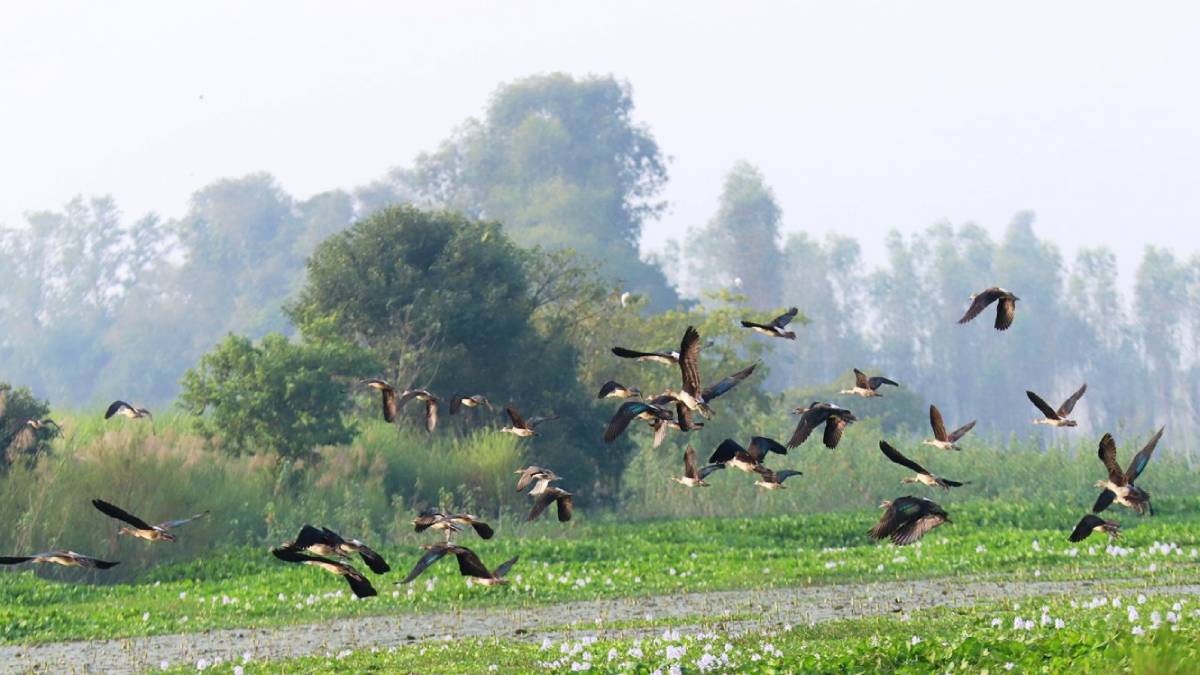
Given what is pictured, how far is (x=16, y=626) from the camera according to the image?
16625 mm

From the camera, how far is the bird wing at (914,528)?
38.4 ft

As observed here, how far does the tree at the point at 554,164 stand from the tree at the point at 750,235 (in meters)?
8.22

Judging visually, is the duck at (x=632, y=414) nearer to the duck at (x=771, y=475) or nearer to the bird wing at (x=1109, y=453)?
the duck at (x=771, y=475)

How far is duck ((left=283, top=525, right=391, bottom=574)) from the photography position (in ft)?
28.6

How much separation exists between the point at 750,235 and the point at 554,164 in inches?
644

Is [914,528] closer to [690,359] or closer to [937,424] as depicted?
[937,424]

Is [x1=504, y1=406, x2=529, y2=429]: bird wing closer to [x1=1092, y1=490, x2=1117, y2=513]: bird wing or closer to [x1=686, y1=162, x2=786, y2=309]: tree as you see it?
[x1=1092, y1=490, x2=1117, y2=513]: bird wing

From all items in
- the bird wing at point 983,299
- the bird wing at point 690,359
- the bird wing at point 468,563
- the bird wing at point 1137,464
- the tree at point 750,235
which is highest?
the tree at point 750,235

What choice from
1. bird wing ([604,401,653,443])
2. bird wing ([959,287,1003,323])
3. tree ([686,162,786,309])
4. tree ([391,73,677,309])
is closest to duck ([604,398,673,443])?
bird wing ([604,401,653,443])

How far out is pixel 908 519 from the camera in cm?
1194

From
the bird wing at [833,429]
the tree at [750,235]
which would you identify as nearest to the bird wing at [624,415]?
the bird wing at [833,429]

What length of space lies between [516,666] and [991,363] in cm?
10642

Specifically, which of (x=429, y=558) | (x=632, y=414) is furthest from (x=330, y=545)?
(x=632, y=414)

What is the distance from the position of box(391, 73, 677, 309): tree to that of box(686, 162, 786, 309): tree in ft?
27.0
